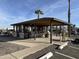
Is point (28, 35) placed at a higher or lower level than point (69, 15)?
lower

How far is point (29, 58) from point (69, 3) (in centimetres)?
2478

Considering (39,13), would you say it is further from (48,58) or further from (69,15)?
(48,58)

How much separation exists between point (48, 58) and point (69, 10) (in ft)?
78.3

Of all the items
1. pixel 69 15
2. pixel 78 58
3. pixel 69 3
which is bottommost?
pixel 78 58

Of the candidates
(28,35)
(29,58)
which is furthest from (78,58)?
(28,35)

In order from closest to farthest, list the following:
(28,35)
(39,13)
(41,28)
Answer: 1. (28,35)
2. (41,28)
3. (39,13)

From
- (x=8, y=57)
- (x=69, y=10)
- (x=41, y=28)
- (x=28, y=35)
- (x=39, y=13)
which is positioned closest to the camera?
(x=8, y=57)

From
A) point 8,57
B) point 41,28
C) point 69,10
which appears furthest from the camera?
point 41,28

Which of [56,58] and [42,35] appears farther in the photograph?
[42,35]

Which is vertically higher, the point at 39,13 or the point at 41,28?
the point at 39,13

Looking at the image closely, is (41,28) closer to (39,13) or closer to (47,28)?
(47,28)

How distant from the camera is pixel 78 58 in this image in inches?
373

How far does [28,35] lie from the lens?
26.5 m

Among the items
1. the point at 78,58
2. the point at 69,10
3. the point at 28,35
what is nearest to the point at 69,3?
the point at 69,10
